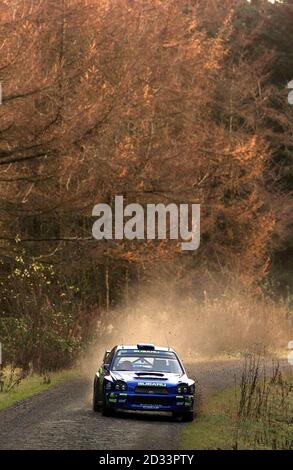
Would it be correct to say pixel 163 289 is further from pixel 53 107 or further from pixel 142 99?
pixel 53 107

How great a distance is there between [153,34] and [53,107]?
13.2 m

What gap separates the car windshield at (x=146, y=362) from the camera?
20047 millimetres

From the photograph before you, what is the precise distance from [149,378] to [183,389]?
67cm

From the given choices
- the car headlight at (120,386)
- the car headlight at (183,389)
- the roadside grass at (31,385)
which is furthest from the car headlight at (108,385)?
the roadside grass at (31,385)

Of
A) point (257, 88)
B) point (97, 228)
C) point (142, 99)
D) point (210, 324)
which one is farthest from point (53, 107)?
point (257, 88)

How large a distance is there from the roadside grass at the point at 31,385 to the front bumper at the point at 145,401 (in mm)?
2911

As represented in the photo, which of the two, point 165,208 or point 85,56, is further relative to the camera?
point 165,208

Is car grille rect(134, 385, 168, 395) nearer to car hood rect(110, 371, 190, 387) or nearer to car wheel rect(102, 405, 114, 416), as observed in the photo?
car hood rect(110, 371, 190, 387)

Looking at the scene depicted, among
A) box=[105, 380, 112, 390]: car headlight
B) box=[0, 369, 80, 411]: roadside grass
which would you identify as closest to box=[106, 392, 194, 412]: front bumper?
box=[105, 380, 112, 390]: car headlight

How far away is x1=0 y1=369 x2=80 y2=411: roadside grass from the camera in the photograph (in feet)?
74.1

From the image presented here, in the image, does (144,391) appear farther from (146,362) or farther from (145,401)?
(146,362)

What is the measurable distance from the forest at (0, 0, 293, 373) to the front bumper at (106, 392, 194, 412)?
7525 mm
